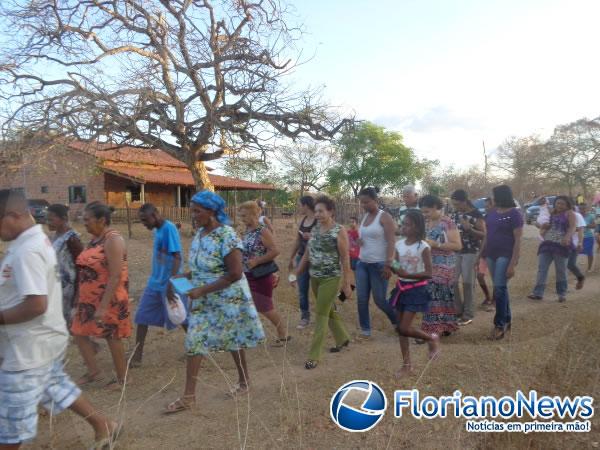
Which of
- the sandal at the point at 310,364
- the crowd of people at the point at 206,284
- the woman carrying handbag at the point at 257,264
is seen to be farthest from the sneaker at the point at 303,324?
the sandal at the point at 310,364

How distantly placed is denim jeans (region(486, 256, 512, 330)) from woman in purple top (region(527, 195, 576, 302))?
2.34 metres

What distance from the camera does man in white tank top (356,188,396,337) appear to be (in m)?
5.14

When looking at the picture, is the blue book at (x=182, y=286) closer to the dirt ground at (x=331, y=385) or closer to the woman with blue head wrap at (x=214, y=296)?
the woman with blue head wrap at (x=214, y=296)

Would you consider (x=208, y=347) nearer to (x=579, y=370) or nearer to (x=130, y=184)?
(x=579, y=370)

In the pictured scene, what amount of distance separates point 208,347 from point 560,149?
40.6 metres

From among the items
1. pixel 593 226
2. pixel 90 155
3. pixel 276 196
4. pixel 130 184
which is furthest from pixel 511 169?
pixel 90 155

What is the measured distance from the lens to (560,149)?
37.9 meters

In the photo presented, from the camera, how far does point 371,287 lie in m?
5.38

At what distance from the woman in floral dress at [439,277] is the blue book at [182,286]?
9.04 ft

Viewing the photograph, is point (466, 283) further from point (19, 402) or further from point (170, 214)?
point (170, 214)

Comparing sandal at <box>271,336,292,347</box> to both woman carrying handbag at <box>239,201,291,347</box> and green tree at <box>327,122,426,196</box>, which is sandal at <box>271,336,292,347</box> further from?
green tree at <box>327,122,426,196</box>

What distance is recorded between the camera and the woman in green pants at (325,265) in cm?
461

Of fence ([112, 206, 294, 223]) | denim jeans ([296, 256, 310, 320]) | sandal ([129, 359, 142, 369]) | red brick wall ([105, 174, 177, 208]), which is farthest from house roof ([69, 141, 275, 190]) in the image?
sandal ([129, 359, 142, 369])

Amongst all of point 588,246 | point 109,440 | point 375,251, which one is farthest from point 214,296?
point 588,246
